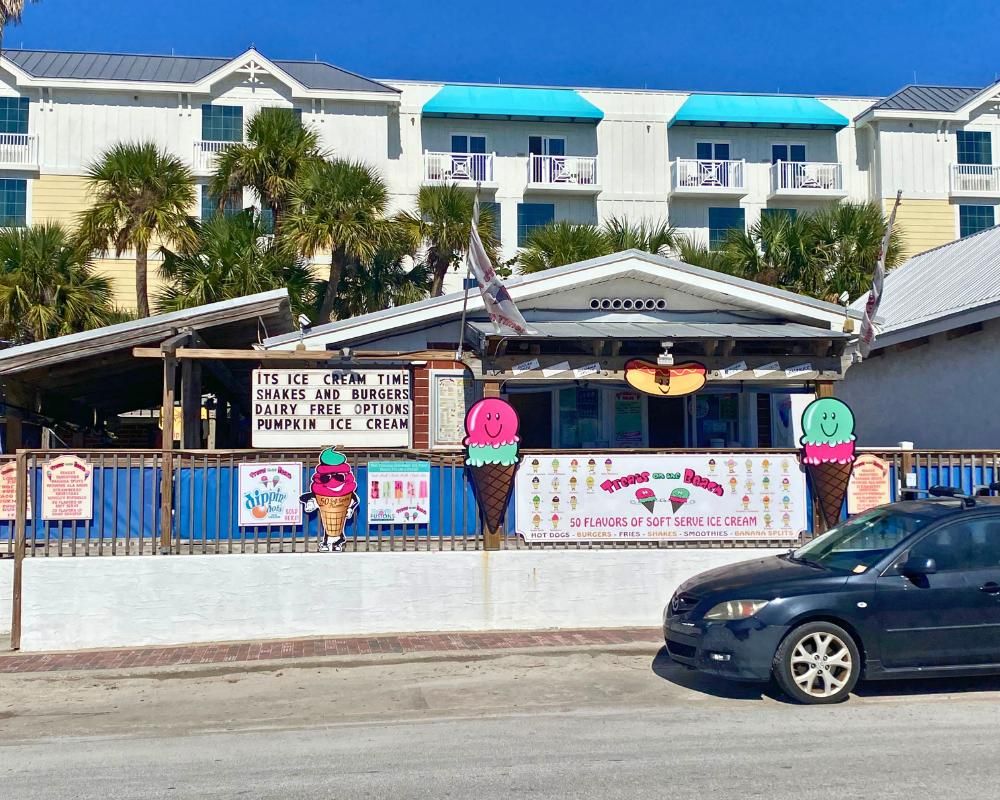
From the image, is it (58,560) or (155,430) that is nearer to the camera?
(58,560)

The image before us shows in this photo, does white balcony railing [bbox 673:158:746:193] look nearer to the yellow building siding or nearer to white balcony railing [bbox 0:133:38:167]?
the yellow building siding

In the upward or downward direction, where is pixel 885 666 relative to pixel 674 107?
downward

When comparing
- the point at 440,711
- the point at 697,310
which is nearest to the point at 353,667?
the point at 440,711

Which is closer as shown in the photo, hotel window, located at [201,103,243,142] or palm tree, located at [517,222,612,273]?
palm tree, located at [517,222,612,273]

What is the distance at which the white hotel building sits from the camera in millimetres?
28719

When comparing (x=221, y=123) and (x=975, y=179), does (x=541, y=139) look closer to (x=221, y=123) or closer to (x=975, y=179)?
(x=221, y=123)

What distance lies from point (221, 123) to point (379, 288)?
11.0 m

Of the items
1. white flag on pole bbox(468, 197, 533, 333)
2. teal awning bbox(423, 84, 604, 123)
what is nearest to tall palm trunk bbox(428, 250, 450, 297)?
teal awning bbox(423, 84, 604, 123)

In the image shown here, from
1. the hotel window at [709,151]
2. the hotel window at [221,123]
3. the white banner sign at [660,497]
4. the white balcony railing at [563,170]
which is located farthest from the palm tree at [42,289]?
the hotel window at [709,151]

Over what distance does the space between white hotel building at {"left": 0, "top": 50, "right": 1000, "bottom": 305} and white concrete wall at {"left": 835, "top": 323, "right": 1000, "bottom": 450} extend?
49.3ft

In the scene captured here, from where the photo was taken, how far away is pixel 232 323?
12.6 m

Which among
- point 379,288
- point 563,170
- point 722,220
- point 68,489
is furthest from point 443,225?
point 722,220

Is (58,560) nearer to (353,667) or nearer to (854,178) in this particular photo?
(353,667)

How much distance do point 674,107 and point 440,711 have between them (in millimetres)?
27479
